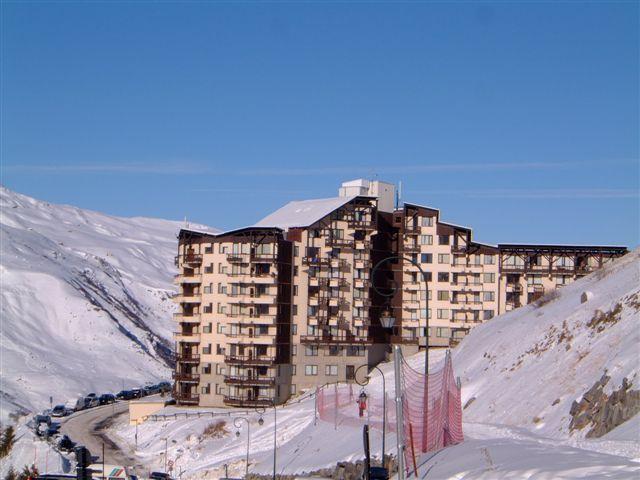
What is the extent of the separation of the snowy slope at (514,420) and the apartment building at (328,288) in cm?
732

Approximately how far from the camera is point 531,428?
143ft

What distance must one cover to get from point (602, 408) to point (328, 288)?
2200 inches

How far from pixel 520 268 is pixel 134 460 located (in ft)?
138

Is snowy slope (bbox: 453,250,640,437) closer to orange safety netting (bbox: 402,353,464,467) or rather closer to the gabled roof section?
orange safety netting (bbox: 402,353,464,467)

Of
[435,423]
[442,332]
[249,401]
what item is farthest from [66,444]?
[435,423]

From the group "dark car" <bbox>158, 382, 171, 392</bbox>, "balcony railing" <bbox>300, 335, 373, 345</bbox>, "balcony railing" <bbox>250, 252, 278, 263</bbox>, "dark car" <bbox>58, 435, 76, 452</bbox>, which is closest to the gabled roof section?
"balcony railing" <bbox>250, 252, 278, 263</bbox>

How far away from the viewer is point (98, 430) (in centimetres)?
8744

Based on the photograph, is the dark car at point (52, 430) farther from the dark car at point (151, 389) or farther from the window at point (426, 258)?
the window at point (426, 258)

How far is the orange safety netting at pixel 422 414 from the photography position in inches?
1468

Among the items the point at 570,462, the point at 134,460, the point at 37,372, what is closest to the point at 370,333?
the point at 134,460

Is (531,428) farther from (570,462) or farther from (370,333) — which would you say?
(370,333)

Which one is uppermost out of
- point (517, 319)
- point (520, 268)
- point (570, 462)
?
point (520, 268)

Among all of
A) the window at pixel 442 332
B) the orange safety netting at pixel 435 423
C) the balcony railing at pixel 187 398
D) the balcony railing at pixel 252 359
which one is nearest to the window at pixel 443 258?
the window at pixel 442 332

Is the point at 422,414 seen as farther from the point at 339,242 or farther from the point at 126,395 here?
the point at 126,395
